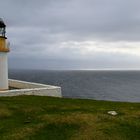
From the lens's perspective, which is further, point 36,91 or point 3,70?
point 3,70

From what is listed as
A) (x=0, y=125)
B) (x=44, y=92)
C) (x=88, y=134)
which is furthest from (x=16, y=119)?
(x=44, y=92)

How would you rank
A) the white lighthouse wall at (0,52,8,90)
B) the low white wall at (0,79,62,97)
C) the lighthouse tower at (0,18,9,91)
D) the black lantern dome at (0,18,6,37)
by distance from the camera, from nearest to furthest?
the low white wall at (0,79,62,97) → the lighthouse tower at (0,18,9,91) → the white lighthouse wall at (0,52,8,90) → the black lantern dome at (0,18,6,37)

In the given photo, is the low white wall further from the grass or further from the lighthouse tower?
the grass

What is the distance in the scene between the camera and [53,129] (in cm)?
1622

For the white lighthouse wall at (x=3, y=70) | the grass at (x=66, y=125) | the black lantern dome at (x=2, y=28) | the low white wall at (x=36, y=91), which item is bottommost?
the grass at (x=66, y=125)

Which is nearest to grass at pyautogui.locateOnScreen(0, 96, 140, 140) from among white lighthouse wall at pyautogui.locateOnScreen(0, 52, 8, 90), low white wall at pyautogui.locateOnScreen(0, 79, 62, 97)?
low white wall at pyautogui.locateOnScreen(0, 79, 62, 97)

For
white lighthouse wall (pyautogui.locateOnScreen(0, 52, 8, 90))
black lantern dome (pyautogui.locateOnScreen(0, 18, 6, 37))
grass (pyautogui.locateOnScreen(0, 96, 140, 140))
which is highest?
black lantern dome (pyautogui.locateOnScreen(0, 18, 6, 37))

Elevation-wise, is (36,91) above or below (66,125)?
above

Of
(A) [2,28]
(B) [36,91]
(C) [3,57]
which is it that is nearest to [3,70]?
(C) [3,57]

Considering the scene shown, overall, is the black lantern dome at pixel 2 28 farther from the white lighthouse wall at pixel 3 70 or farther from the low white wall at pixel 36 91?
the low white wall at pixel 36 91

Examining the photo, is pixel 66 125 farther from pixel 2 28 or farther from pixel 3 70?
pixel 2 28

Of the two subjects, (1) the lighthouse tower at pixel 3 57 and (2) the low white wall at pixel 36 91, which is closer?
(2) the low white wall at pixel 36 91

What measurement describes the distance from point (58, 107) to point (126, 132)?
25.1 feet

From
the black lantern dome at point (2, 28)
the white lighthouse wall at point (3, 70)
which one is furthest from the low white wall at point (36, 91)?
the black lantern dome at point (2, 28)
